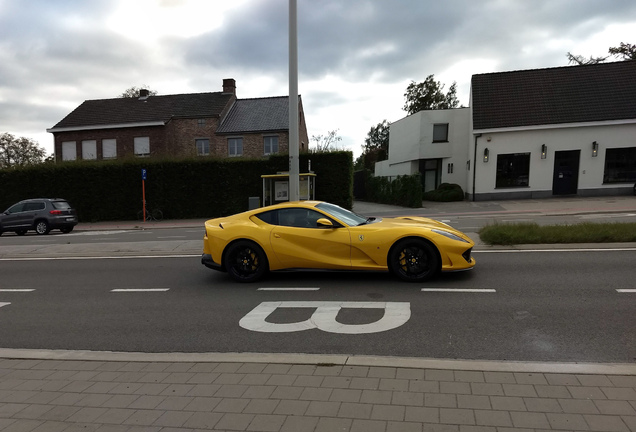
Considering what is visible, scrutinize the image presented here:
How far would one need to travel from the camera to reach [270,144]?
33.5 m

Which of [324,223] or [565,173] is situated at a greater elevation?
[565,173]

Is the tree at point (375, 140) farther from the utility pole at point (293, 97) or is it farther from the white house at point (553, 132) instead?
the utility pole at point (293, 97)

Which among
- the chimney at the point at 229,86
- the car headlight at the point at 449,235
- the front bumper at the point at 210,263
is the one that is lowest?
the front bumper at the point at 210,263

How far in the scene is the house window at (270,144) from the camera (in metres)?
33.4

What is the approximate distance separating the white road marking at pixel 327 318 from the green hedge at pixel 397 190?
63.8ft

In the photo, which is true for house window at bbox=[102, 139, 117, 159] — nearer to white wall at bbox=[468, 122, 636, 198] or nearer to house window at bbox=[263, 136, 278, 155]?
house window at bbox=[263, 136, 278, 155]

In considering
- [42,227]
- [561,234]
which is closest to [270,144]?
[42,227]

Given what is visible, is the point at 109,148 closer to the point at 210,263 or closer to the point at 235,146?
the point at 235,146

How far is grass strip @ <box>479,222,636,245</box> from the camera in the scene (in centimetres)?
880

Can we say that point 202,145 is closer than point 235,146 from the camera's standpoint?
No

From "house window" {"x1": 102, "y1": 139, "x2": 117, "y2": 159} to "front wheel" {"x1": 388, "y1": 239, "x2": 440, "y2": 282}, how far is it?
3489cm

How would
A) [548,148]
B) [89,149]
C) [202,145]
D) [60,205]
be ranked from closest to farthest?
[60,205] < [548,148] < [202,145] < [89,149]

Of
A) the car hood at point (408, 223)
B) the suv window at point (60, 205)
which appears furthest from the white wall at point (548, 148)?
the suv window at point (60, 205)

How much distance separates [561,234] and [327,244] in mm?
5886
